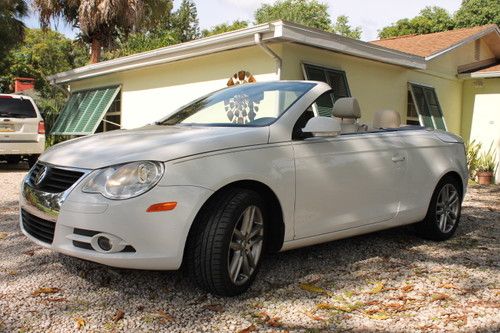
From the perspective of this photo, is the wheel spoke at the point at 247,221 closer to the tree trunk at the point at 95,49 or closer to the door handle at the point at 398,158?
the door handle at the point at 398,158

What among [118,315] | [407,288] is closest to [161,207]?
[118,315]

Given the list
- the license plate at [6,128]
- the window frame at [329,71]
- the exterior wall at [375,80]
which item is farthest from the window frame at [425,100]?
the license plate at [6,128]

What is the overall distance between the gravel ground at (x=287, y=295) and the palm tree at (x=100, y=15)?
44.5ft

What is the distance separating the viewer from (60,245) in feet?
10.7

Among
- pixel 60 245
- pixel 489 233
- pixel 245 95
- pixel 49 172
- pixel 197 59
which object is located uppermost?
pixel 197 59

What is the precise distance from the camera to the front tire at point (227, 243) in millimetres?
3244

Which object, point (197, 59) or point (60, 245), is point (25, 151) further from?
point (60, 245)

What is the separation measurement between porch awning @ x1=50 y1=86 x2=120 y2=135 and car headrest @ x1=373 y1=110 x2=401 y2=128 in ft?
29.5

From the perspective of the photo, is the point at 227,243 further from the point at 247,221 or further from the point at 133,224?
the point at 133,224

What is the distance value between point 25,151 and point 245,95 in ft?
28.2

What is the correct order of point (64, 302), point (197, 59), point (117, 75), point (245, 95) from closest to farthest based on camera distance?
1. point (64, 302)
2. point (245, 95)
3. point (197, 59)
4. point (117, 75)

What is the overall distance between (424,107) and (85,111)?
887 cm

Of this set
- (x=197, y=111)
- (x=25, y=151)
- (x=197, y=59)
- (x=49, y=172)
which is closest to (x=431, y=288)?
(x=197, y=111)

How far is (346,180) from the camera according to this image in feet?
13.3
